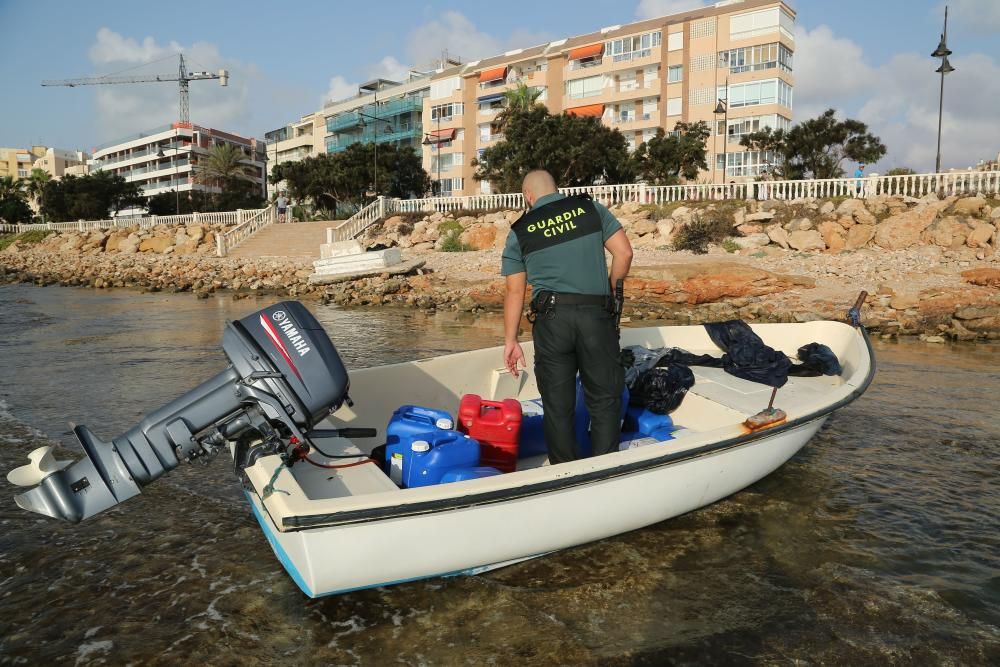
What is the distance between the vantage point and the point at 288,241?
3397cm

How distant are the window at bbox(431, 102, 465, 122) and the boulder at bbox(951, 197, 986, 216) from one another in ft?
136

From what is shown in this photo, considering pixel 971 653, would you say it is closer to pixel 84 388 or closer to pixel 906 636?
pixel 906 636

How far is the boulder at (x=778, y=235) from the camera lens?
20.1 m

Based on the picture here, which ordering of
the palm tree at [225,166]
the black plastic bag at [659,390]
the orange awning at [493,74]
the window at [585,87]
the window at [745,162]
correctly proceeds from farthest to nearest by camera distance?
the palm tree at [225,166]
the orange awning at [493,74]
the window at [585,87]
the window at [745,162]
the black plastic bag at [659,390]

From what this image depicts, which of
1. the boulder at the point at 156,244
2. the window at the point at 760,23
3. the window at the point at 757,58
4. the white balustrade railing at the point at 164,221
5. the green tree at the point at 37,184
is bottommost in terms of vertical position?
the boulder at the point at 156,244

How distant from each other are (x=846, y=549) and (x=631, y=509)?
4.86 ft

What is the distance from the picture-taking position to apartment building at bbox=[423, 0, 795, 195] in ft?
130

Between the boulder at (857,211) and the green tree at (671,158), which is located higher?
the green tree at (671,158)

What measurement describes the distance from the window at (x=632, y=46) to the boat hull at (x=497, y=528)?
1768 inches

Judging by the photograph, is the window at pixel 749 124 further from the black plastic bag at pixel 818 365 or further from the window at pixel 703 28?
the black plastic bag at pixel 818 365

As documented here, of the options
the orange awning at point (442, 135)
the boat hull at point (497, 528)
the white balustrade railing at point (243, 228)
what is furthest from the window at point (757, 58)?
the boat hull at point (497, 528)

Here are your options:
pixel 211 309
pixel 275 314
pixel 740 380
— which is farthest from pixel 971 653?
pixel 211 309

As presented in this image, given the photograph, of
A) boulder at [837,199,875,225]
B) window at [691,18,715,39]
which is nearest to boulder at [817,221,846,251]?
boulder at [837,199,875,225]

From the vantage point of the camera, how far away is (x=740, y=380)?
19.0 ft
